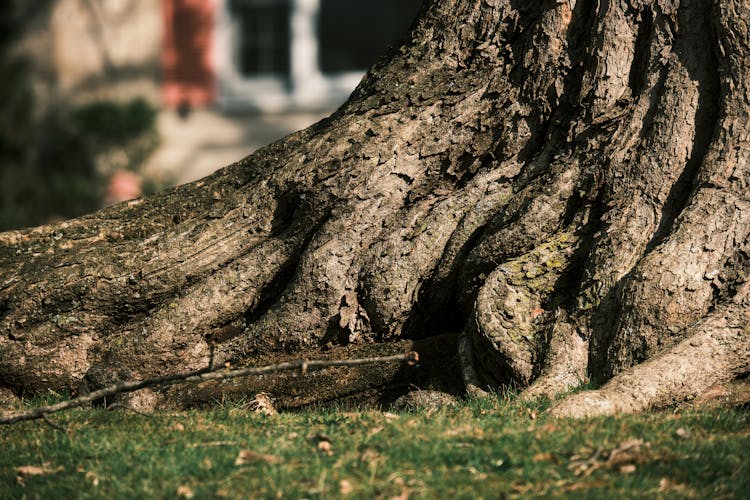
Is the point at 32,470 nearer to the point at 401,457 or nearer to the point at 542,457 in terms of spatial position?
the point at 401,457

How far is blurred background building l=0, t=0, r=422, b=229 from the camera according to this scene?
58.0ft

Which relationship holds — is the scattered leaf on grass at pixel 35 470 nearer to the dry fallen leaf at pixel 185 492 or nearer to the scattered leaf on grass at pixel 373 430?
the dry fallen leaf at pixel 185 492

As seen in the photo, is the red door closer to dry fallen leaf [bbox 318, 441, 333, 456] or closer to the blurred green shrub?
the blurred green shrub

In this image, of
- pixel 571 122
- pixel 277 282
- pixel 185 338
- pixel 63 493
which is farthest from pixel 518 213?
pixel 63 493

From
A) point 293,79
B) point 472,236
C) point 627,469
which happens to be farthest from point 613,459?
point 293,79

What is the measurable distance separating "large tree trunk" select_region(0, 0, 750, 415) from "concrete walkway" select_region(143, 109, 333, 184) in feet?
35.6

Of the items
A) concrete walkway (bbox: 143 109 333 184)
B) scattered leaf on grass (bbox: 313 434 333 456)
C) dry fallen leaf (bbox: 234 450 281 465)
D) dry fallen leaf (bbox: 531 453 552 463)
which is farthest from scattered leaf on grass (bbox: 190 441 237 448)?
concrete walkway (bbox: 143 109 333 184)

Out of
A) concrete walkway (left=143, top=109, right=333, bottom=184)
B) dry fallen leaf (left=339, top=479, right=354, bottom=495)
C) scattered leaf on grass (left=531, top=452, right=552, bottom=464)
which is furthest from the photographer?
concrete walkway (left=143, top=109, right=333, bottom=184)

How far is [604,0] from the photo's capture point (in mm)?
6426

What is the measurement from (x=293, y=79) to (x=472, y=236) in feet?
42.0

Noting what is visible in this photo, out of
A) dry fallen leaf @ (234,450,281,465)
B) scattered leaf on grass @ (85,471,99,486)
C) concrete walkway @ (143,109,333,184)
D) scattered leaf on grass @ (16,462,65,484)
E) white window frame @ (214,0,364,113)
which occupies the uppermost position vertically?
white window frame @ (214,0,364,113)

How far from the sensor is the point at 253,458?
480cm

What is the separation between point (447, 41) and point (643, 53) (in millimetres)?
1303

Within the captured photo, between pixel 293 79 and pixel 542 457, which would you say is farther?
pixel 293 79
